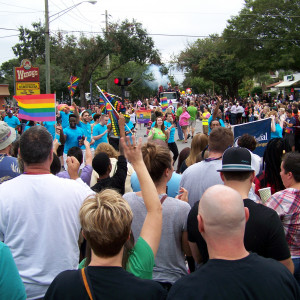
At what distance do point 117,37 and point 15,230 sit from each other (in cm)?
3688

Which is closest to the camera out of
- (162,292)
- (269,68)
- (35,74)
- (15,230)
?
(162,292)

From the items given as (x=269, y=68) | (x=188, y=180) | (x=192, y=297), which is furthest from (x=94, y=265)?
(x=269, y=68)

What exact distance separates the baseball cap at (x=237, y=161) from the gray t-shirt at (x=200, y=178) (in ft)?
3.03

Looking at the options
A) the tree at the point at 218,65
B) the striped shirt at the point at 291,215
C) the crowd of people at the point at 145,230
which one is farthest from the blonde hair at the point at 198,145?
the tree at the point at 218,65

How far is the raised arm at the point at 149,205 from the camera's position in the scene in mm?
2150

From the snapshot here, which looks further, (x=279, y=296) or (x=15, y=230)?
(x=15, y=230)

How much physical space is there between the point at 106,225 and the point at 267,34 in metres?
41.1

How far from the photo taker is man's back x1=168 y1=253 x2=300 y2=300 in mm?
1698

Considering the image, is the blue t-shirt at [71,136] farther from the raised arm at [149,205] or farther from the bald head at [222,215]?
the bald head at [222,215]

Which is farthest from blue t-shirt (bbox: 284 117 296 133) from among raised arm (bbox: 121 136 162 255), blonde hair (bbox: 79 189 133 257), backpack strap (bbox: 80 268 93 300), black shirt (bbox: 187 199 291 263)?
backpack strap (bbox: 80 268 93 300)

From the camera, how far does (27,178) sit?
2615 millimetres

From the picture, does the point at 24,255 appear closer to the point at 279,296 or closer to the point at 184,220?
the point at 184,220

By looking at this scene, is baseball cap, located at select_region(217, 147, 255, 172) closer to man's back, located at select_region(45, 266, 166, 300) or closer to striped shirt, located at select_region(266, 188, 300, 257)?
striped shirt, located at select_region(266, 188, 300, 257)

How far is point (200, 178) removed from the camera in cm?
376
